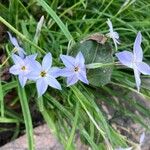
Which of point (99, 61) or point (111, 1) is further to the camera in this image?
point (111, 1)

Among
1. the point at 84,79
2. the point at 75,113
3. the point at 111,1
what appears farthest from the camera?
the point at 111,1

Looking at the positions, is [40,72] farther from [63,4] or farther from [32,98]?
[63,4]

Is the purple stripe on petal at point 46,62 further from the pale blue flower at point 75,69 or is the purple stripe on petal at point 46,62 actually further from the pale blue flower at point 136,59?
the pale blue flower at point 136,59

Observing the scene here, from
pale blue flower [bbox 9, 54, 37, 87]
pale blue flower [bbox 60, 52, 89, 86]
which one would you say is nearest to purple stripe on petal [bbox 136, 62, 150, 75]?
pale blue flower [bbox 60, 52, 89, 86]

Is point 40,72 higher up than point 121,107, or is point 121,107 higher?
point 40,72

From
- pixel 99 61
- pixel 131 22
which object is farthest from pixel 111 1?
pixel 99 61

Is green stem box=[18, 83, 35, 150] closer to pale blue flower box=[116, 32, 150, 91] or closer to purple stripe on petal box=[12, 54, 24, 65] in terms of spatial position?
purple stripe on petal box=[12, 54, 24, 65]
